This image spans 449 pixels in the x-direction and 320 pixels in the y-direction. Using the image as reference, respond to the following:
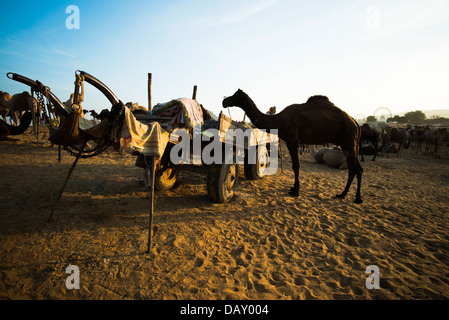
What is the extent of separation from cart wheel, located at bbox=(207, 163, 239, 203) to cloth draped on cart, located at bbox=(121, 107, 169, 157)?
1646mm

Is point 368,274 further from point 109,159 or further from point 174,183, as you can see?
point 109,159

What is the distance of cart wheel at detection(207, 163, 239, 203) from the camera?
15.7 feet

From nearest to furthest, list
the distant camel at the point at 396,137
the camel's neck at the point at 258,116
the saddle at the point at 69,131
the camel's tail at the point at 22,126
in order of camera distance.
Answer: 1. the saddle at the point at 69,131
2. the camel's neck at the point at 258,116
3. the camel's tail at the point at 22,126
4. the distant camel at the point at 396,137

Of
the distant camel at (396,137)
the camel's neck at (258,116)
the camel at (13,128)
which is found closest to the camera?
the camel's neck at (258,116)

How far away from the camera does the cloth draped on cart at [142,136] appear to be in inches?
115

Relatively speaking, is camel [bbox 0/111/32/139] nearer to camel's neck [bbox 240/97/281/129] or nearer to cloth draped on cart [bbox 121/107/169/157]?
cloth draped on cart [bbox 121/107/169/157]

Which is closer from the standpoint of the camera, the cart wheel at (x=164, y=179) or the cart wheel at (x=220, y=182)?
the cart wheel at (x=220, y=182)

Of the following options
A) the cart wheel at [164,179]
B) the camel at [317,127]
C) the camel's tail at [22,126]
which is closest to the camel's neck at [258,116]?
the camel at [317,127]

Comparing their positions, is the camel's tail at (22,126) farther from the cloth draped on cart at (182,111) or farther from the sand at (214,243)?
the cloth draped on cart at (182,111)

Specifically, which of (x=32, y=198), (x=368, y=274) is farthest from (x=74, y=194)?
(x=368, y=274)

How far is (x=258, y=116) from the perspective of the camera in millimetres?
6375

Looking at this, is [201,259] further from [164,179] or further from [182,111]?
[164,179]

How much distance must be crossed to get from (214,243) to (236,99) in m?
4.49

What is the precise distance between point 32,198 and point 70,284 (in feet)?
11.6
